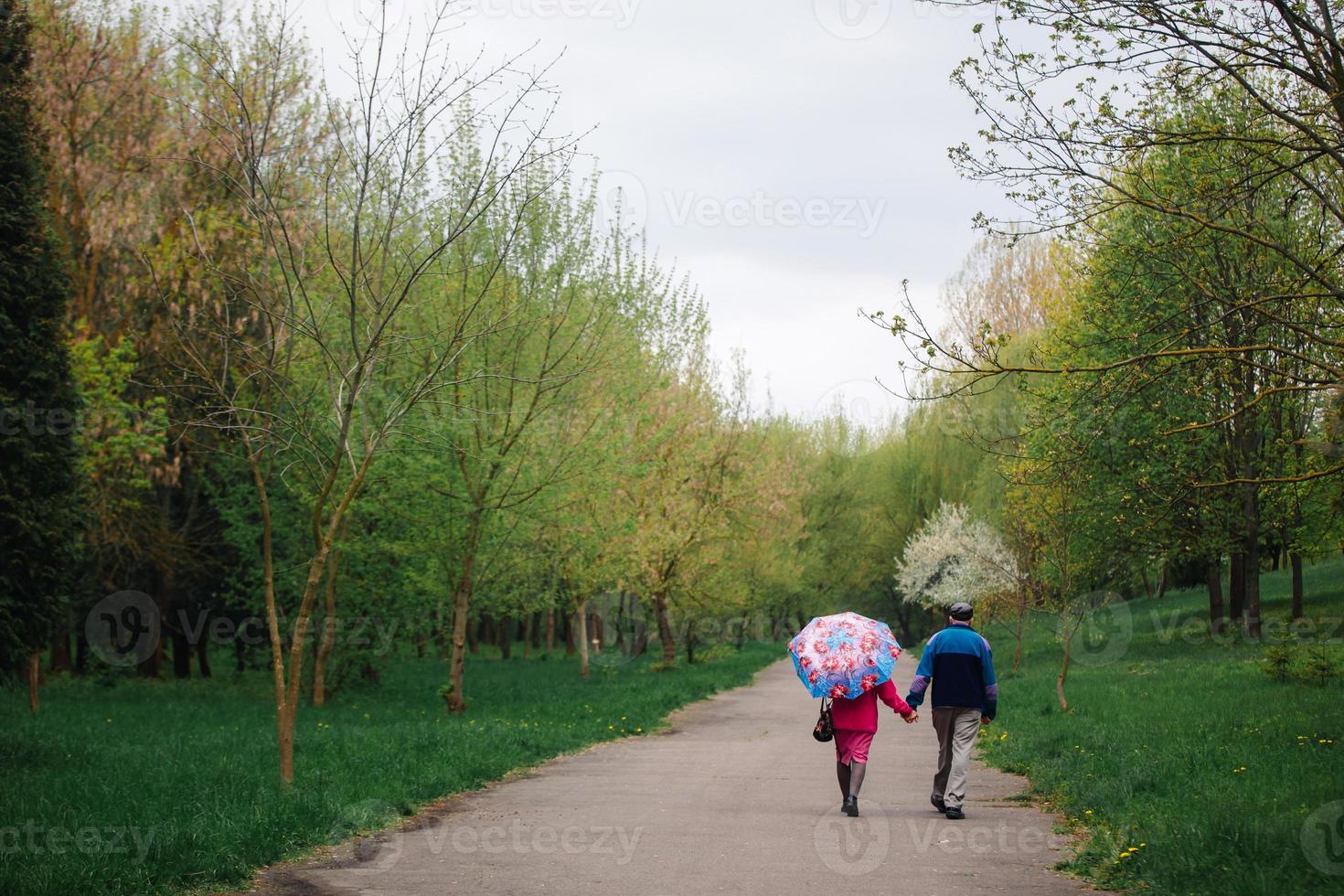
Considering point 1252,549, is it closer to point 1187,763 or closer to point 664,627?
point 664,627

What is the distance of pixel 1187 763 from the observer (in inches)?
422

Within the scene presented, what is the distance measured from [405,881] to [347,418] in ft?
13.6

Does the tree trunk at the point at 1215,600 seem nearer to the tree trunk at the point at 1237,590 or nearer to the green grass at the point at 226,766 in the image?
the tree trunk at the point at 1237,590

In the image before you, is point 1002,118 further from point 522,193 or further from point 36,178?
point 36,178

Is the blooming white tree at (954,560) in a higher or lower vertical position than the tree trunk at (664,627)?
higher

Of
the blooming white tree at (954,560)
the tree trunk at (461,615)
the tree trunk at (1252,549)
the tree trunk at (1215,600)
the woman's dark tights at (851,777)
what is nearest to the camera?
the woman's dark tights at (851,777)

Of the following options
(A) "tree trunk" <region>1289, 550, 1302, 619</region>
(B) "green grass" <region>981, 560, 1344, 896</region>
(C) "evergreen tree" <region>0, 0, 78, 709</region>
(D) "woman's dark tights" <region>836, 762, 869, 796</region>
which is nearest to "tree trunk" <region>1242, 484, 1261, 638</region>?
(B) "green grass" <region>981, 560, 1344, 896</region>

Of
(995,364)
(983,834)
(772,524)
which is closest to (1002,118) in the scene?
(995,364)

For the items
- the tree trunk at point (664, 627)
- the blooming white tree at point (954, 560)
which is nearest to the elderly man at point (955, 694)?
the blooming white tree at point (954, 560)

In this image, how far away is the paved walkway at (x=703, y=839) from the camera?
737cm

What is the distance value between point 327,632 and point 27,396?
10.2m

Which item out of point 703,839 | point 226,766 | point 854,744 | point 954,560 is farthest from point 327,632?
point 954,560

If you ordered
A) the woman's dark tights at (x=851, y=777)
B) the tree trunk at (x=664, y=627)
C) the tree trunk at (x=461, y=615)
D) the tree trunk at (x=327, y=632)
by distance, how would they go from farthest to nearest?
the tree trunk at (x=664, y=627)
the tree trunk at (x=327, y=632)
the tree trunk at (x=461, y=615)
the woman's dark tights at (x=851, y=777)

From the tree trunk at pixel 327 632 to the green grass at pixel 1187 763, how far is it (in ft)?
45.5
